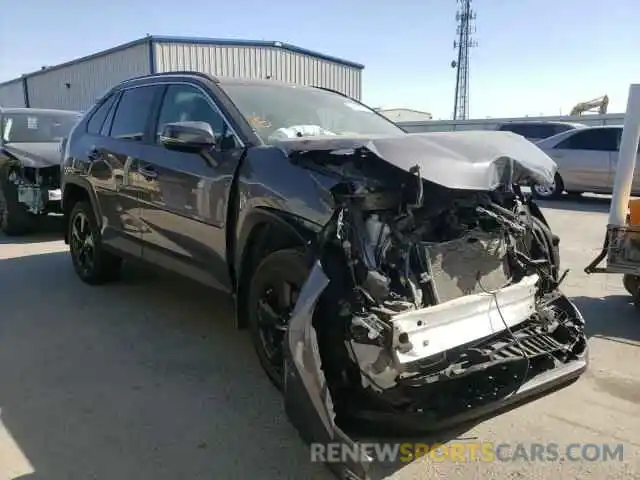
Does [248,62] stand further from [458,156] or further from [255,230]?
[458,156]

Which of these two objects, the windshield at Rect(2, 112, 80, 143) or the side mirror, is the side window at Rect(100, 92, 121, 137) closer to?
the side mirror

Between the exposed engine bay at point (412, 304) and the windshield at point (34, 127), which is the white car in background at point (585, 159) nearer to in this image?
the windshield at point (34, 127)

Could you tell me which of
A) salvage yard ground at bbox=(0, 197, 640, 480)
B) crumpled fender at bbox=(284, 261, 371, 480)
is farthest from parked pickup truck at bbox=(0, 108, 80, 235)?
crumpled fender at bbox=(284, 261, 371, 480)

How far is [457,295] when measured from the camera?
117 inches

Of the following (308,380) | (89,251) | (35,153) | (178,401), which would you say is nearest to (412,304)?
(308,380)

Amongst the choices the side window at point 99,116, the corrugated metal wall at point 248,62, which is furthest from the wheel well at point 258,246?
the corrugated metal wall at point 248,62

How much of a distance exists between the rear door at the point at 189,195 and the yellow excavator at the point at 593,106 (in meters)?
23.5

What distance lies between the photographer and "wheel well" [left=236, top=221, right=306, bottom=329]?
327 cm

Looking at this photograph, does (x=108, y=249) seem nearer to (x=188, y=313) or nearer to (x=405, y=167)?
(x=188, y=313)

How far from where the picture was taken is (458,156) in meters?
2.83

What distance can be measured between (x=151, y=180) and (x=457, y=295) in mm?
2599

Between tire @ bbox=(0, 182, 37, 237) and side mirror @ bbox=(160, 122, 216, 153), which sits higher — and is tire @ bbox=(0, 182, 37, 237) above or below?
below

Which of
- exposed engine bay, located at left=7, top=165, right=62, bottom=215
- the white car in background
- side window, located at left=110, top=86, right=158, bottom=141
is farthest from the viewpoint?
the white car in background

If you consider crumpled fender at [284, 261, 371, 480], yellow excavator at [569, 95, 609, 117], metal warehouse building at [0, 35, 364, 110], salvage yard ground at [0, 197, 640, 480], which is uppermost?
metal warehouse building at [0, 35, 364, 110]
